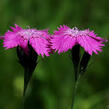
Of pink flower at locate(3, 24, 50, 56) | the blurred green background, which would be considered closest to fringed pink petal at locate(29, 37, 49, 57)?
pink flower at locate(3, 24, 50, 56)

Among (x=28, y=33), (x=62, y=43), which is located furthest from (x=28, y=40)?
(x=62, y=43)

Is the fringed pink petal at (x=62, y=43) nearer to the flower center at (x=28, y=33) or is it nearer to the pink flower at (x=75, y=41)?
the pink flower at (x=75, y=41)

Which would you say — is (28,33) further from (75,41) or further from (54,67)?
(54,67)

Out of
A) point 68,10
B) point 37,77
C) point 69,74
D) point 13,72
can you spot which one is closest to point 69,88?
point 69,74

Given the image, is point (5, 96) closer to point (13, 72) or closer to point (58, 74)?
point (13, 72)

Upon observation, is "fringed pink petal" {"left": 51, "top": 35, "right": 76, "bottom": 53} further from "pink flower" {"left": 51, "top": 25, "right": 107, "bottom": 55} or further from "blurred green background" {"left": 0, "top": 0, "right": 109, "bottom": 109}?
"blurred green background" {"left": 0, "top": 0, "right": 109, "bottom": 109}

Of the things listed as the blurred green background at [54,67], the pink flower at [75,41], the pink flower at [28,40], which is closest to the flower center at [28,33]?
the pink flower at [28,40]
